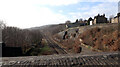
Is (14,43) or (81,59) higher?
(81,59)

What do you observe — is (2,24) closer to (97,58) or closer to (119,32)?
(119,32)

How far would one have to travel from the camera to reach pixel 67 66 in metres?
4.13

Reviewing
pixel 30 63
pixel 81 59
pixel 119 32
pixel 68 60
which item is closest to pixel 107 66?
pixel 81 59

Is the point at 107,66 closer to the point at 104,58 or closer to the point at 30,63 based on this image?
the point at 104,58

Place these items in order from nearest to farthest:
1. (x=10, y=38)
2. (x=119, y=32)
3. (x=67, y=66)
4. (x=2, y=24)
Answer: (x=67, y=66) → (x=119, y=32) → (x=10, y=38) → (x=2, y=24)

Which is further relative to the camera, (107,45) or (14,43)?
(14,43)

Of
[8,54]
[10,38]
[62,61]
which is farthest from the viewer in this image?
[10,38]

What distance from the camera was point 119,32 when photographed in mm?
19234

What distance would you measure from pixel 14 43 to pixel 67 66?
1033 inches

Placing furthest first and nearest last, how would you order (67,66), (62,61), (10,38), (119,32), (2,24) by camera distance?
(2,24), (10,38), (119,32), (62,61), (67,66)

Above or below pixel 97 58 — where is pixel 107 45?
below

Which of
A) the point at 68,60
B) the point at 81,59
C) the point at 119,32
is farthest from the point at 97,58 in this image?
the point at 119,32

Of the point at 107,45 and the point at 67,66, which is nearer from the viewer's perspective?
the point at 67,66

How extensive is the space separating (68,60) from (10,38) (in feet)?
82.6
